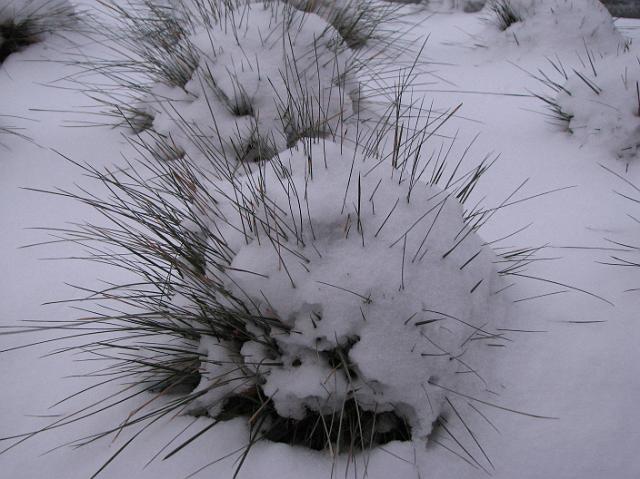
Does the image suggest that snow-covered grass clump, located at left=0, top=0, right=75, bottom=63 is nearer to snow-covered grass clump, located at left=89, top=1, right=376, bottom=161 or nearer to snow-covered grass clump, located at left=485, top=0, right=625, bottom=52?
snow-covered grass clump, located at left=89, top=1, right=376, bottom=161

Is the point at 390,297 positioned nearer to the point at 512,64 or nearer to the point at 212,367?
the point at 212,367

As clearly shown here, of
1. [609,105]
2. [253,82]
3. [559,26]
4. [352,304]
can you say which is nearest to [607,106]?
[609,105]

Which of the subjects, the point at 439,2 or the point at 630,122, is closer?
the point at 630,122

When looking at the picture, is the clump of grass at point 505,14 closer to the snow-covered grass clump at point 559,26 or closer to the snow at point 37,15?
the snow-covered grass clump at point 559,26

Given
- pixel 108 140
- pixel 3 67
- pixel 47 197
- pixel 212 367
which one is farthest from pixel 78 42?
pixel 212 367

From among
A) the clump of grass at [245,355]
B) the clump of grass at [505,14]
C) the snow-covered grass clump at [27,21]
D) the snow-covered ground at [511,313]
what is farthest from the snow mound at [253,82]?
the clump of grass at [505,14]

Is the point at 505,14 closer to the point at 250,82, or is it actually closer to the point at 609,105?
the point at 609,105
